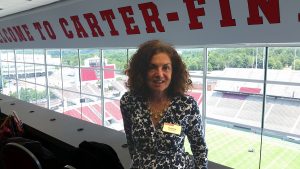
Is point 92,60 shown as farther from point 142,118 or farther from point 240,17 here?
point 142,118

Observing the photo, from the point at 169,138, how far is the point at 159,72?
0.30m

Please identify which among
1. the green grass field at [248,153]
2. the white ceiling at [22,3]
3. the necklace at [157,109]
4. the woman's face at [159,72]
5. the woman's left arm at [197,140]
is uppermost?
the white ceiling at [22,3]

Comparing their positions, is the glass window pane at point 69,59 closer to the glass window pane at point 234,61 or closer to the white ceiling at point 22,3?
the white ceiling at point 22,3

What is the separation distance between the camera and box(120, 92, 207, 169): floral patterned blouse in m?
1.23

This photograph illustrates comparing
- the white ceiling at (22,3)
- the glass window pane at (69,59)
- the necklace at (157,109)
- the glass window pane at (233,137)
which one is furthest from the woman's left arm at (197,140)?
the glass window pane at (233,137)

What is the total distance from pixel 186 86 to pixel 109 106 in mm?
26454

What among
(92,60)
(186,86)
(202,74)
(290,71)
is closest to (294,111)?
(290,71)

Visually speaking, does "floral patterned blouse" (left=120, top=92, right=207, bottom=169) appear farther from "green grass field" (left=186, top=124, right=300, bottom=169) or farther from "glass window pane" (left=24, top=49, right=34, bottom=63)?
"green grass field" (left=186, top=124, right=300, bottom=169)

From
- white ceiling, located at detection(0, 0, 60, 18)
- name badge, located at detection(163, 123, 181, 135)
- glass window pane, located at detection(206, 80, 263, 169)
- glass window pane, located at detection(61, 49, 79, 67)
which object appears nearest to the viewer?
name badge, located at detection(163, 123, 181, 135)

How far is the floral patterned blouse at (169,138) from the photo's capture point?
123cm

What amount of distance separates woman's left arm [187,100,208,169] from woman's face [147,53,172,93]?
0.60 feet

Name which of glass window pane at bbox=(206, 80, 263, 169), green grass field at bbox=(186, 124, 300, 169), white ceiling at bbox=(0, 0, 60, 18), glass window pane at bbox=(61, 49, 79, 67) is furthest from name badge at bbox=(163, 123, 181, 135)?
green grass field at bbox=(186, 124, 300, 169)

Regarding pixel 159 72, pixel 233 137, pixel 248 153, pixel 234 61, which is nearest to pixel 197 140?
pixel 159 72

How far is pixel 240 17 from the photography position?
4.10 meters
